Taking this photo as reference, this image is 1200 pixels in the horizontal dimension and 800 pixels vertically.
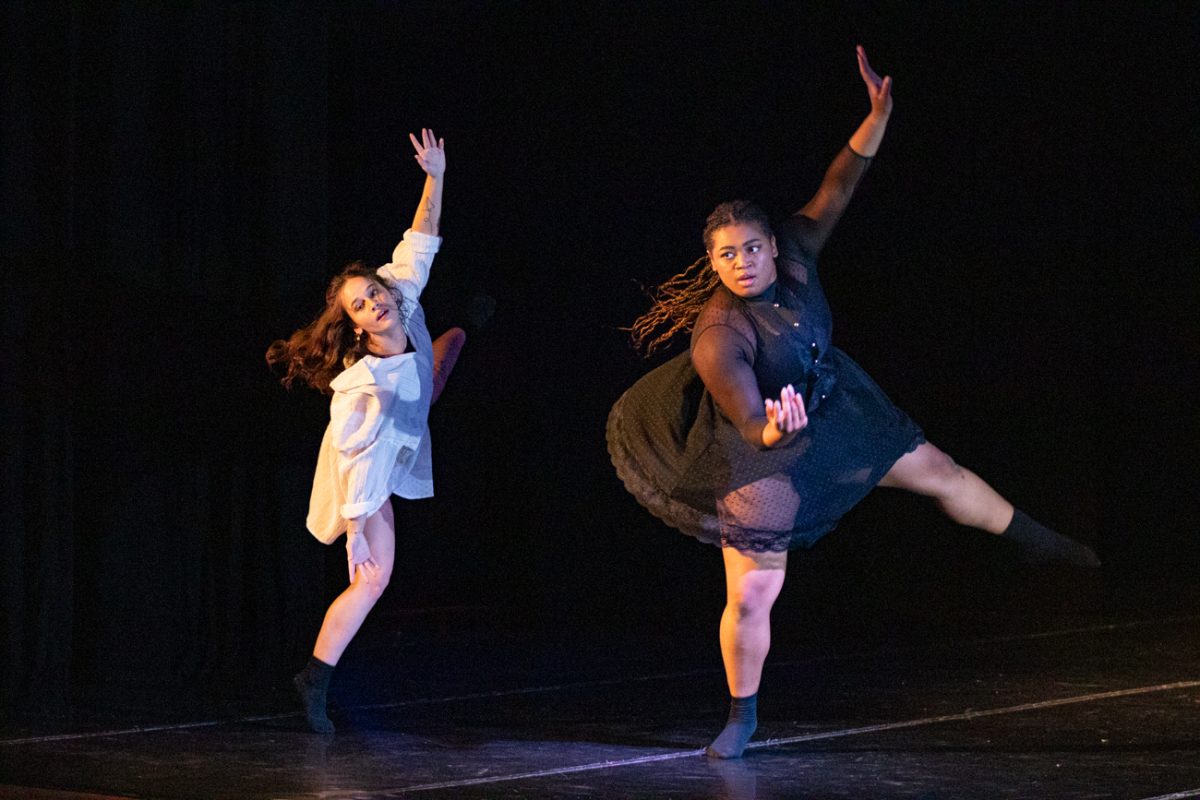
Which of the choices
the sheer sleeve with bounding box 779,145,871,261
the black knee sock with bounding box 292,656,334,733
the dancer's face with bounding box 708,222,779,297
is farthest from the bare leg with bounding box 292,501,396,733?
the sheer sleeve with bounding box 779,145,871,261

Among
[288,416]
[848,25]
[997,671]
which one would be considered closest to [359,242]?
[288,416]

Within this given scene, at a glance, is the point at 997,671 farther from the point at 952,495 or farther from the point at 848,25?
the point at 848,25

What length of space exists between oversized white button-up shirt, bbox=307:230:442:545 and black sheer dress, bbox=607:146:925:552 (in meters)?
0.61

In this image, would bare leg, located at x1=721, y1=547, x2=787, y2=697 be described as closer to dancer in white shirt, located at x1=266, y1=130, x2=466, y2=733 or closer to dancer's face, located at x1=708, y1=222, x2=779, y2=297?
dancer's face, located at x1=708, y1=222, x2=779, y2=297

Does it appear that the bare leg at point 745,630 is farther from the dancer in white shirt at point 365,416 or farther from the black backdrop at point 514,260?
the black backdrop at point 514,260

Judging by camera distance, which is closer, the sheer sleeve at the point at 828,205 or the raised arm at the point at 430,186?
the sheer sleeve at the point at 828,205

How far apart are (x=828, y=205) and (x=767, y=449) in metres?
0.60

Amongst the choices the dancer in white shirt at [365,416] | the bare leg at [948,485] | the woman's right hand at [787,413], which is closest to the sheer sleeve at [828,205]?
the bare leg at [948,485]

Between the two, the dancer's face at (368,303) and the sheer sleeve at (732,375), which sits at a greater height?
the dancer's face at (368,303)

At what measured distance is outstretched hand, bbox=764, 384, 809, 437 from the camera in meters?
2.91

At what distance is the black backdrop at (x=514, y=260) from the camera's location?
476cm

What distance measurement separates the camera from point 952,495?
3.51 metres

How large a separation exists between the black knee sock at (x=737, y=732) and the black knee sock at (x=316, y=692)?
98 centimetres

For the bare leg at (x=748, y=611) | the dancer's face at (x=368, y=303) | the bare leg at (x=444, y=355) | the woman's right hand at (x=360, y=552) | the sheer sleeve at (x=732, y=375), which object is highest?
the dancer's face at (x=368, y=303)
